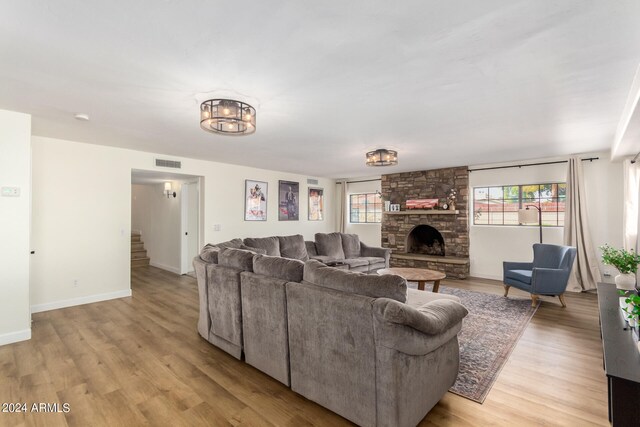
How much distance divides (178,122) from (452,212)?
5.67 metres

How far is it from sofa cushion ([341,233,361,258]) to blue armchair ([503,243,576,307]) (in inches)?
114

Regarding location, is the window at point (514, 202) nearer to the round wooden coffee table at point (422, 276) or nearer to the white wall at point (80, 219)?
the round wooden coffee table at point (422, 276)

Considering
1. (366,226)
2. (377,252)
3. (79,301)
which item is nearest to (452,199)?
(377,252)

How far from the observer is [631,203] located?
470cm

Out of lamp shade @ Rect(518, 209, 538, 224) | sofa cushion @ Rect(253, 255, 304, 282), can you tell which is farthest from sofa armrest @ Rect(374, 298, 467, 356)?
lamp shade @ Rect(518, 209, 538, 224)

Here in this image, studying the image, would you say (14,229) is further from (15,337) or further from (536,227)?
(536,227)

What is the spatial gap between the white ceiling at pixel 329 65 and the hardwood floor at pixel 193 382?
2.49 m

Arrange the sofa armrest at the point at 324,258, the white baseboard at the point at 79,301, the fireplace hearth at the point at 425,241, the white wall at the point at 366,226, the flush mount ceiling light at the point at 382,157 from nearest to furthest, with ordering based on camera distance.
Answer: the white baseboard at the point at 79,301 < the flush mount ceiling light at the point at 382,157 < the sofa armrest at the point at 324,258 < the fireplace hearth at the point at 425,241 < the white wall at the point at 366,226

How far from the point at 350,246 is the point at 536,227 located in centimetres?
374

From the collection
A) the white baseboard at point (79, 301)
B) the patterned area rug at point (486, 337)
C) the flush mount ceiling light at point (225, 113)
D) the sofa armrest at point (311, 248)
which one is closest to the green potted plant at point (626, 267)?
the patterned area rug at point (486, 337)

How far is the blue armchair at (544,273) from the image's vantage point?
4.37m

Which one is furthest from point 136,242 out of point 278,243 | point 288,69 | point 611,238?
point 611,238

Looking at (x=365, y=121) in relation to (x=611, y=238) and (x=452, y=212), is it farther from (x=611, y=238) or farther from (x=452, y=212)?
(x=611, y=238)

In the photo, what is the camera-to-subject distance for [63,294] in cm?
450
